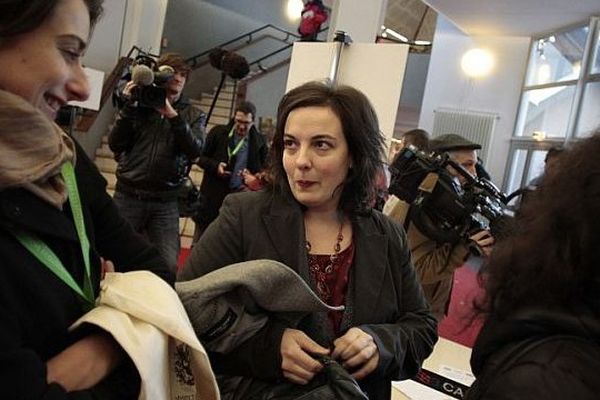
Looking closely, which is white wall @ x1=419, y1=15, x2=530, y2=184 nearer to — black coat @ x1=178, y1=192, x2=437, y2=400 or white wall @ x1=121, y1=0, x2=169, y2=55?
white wall @ x1=121, y1=0, x2=169, y2=55

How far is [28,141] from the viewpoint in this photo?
72cm

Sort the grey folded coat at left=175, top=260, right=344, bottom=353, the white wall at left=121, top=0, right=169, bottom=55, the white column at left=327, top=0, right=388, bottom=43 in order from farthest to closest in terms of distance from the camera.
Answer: the white wall at left=121, top=0, right=169, bottom=55, the white column at left=327, top=0, right=388, bottom=43, the grey folded coat at left=175, top=260, right=344, bottom=353

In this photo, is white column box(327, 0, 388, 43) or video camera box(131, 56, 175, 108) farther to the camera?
white column box(327, 0, 388, 43)

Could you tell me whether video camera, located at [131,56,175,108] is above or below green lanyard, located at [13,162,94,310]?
above

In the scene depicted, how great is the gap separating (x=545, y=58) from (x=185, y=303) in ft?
29.8

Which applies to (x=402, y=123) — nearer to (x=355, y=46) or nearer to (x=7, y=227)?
(x=355, y=46)

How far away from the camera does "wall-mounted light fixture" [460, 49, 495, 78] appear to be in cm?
917

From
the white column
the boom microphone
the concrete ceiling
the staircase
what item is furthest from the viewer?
the concrete ceiling

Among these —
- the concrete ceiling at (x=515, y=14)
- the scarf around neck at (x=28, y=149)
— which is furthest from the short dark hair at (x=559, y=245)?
the concrete ceiling at (x=515, y=14)

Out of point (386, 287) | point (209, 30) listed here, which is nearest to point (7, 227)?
point (386, 287)

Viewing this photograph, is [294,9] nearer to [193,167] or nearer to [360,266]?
[193,167]

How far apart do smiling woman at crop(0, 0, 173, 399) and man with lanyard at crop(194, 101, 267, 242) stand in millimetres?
2832

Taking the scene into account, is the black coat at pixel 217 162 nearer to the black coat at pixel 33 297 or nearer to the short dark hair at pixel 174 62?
the short dark hair at pixel 174 62

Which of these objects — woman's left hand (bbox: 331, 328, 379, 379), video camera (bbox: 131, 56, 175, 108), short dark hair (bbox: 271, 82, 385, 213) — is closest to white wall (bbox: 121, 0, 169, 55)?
video camera (bbox: 131, 56, 175, 108)
